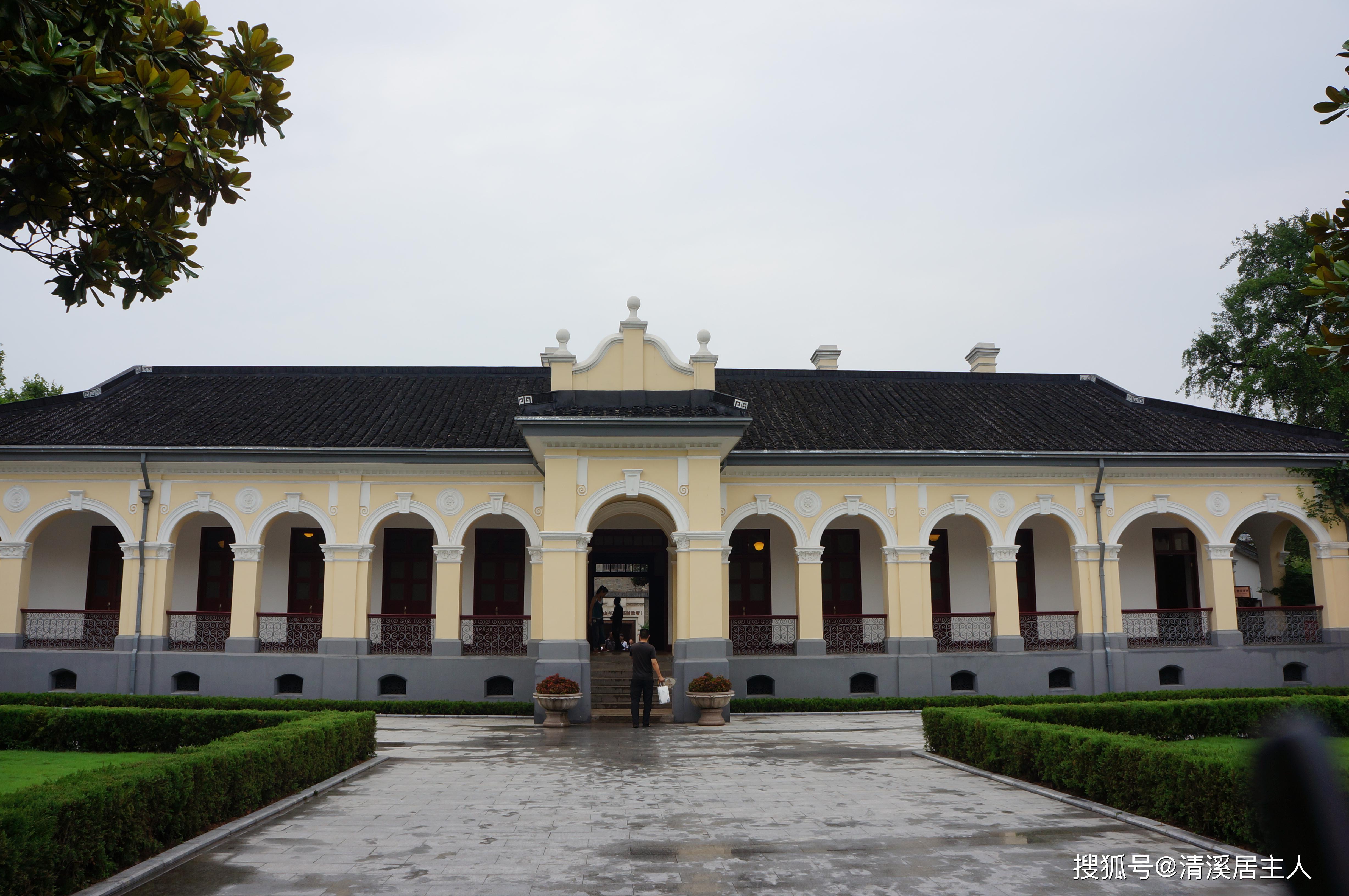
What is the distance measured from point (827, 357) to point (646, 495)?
1096cm

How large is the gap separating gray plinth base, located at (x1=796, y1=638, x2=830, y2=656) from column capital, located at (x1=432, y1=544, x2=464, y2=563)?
7.24 meters

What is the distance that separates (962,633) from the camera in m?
20.3

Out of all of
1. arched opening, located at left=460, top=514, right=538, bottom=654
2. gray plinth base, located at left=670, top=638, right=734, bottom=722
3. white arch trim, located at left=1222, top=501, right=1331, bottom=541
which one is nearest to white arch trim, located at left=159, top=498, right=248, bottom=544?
arched opening, located at left=460, top=514, right=538, bottom=654

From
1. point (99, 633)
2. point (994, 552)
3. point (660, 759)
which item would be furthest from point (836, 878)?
point (99, 633)

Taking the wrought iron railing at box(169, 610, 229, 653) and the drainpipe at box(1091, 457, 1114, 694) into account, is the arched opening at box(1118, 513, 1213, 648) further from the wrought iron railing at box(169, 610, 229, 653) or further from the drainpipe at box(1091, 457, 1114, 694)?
the wrought iron railing at box(169, 610, 229, 653)

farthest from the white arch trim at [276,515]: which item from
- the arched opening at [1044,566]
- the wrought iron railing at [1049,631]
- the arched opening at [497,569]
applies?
the arched opening at [1044,566]

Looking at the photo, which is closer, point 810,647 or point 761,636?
point 810,647

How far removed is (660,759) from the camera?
12.3 m

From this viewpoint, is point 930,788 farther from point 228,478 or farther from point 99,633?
point 99,633

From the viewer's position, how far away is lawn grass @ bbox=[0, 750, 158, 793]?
10.7m

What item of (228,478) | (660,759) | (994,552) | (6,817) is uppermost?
(228,478)

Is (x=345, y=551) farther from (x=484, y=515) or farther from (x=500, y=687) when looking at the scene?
(x=500, y=687)

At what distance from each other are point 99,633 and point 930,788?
705 inches

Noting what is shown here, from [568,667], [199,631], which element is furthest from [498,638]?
[199,631]
